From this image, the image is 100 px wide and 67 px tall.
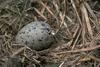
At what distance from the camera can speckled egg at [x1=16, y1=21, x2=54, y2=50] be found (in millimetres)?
2859

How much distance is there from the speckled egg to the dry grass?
0.23 ft

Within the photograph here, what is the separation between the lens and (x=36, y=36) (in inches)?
112

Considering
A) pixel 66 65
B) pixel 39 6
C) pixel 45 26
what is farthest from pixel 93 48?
pixel 39 6

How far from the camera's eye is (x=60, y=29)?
118 inches

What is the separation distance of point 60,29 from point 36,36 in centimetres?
27

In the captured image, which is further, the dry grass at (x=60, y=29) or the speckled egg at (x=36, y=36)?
the speckled egg at (x=36, y=36)

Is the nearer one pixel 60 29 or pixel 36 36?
pixel 36 36

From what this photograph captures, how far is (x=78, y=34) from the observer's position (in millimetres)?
2902

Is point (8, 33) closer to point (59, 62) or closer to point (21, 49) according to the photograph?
point (21, 49)

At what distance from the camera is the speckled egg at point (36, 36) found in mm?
2859

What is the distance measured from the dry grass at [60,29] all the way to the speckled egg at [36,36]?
0.07 meters

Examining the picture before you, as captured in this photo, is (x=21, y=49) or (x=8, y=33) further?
(x=8, y=33)

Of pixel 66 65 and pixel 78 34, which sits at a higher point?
pixel 78 34

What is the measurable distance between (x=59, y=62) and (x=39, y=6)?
0.76m
